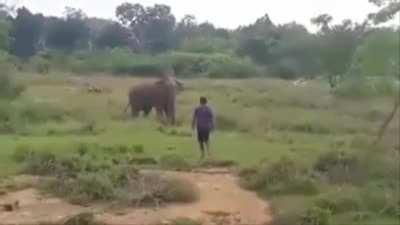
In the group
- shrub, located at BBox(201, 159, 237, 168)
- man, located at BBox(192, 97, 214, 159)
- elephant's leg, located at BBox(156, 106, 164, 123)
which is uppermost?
man, located at BBox(192, 97, 214, 159)

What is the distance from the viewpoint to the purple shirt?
17500mm

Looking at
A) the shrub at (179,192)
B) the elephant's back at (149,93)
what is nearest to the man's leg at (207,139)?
the shrub at (179,192)

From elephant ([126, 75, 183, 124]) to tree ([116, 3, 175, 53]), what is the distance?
4264 centimetres

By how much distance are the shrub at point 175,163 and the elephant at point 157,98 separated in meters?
7.18

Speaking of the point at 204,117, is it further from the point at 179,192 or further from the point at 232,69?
the point at 232,69

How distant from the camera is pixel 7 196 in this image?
48.7ft

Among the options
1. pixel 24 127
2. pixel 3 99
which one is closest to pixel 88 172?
pixel 24 127

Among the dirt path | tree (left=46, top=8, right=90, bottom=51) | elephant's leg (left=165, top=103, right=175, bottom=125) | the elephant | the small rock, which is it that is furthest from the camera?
tree (left=46, top=8, right=90, bottom=51)

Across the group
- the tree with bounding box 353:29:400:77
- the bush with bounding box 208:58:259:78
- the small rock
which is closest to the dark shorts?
the small rock

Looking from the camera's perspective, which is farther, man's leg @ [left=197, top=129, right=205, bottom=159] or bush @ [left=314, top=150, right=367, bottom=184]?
man's leg @ [left=197, top=129, right=205, bottom=159]

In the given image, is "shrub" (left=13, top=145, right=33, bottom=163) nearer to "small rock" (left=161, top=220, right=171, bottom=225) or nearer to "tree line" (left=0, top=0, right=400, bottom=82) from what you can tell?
"small rock" (left=161, top=220, right=171, bottom=225)

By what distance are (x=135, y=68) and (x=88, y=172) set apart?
37.4m

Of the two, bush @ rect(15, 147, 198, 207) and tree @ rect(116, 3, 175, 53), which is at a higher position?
tree @ rect(116, 3, 175, 53)

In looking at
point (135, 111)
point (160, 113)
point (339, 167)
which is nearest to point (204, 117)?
point (339, 167)
